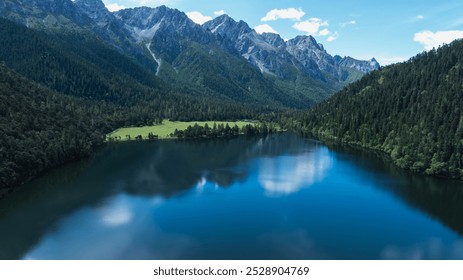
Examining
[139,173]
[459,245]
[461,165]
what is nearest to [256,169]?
[139,173]

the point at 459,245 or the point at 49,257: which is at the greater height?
the point at 459,245

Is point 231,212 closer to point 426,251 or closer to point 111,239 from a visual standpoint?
point 111,239

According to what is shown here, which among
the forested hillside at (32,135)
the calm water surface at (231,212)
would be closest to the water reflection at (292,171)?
the calm water surface at (231,212)

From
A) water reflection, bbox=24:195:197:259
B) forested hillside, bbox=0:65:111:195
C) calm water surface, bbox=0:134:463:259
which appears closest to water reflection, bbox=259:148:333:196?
calm water surface, bbox=0:134:463:259

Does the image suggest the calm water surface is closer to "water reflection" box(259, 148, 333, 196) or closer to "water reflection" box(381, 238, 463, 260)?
"water reflection" box(381, 238, 463, 260)

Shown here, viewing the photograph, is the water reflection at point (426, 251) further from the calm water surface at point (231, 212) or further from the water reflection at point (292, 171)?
the water reflection at point (292, 171)

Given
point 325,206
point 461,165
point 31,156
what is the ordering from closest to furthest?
point 325,206 → point 31,156 → point 461,165

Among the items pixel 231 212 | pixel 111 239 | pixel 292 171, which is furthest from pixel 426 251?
pixel 292 171
